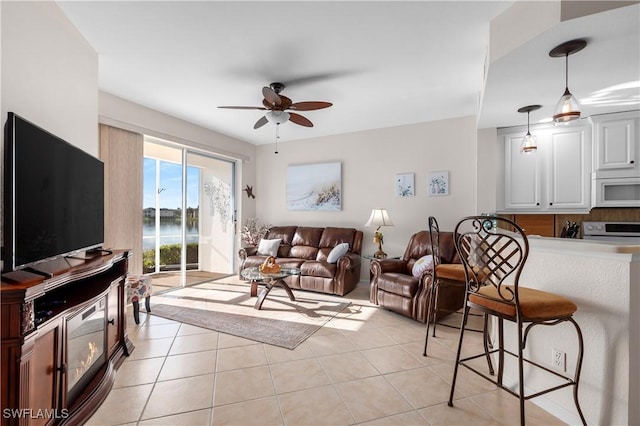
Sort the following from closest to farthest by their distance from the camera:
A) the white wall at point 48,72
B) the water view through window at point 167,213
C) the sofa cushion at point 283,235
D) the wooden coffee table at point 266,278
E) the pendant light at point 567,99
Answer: the white wall at point 48,72, the pendant light at point 567,99, the wooden coffee table at point 266,278, the water view through window at point 167,213, the sofa cushion at point 283,235

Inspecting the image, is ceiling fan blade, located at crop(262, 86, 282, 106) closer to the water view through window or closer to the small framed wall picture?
the water view through window

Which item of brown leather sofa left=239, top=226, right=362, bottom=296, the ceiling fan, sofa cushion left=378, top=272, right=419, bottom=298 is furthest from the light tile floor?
the ceiling fan

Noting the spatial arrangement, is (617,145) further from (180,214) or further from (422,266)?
(180,214)

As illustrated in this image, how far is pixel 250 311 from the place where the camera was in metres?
3.58

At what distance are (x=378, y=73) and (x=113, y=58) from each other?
99.4 inches

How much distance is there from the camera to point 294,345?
2664mm

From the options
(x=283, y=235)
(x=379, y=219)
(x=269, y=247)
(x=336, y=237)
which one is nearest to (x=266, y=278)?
(x=269, y=247)

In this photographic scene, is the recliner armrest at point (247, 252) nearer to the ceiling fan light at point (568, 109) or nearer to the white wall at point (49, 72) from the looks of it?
the white wall at point (49, 72)

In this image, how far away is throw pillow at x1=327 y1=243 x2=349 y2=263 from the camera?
4.43 meters

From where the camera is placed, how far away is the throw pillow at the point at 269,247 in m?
5.06

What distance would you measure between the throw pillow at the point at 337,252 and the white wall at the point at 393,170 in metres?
0.64

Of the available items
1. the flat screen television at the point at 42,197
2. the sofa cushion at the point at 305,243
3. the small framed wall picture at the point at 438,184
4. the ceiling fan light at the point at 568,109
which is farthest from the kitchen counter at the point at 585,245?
the sofa cushion at the point at 305,243

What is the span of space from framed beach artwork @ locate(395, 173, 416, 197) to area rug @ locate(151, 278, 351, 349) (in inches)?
78.0

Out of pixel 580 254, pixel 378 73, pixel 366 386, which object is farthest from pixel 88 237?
pixel 580 254
